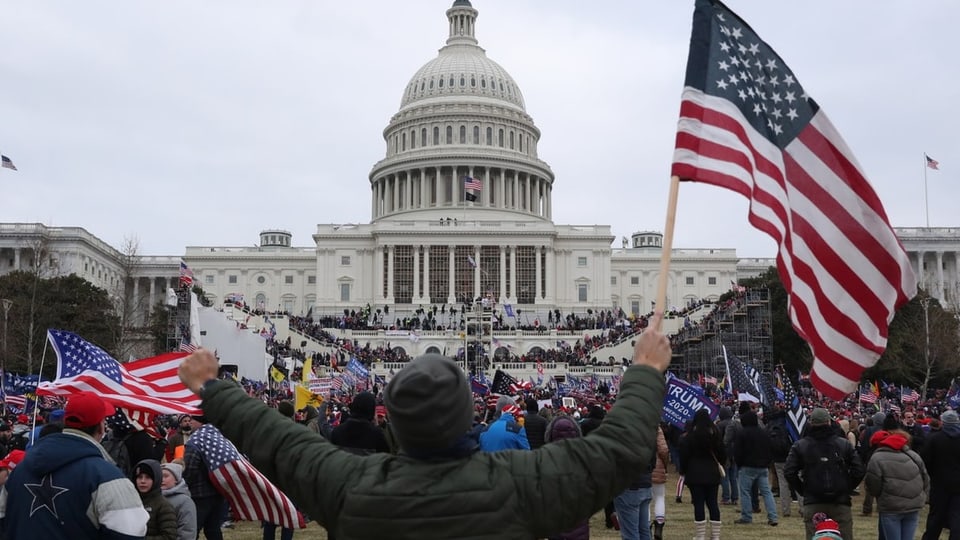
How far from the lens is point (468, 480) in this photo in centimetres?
346

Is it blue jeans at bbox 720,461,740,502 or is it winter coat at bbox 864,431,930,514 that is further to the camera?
blue jeans at bbox 720,461,740,502

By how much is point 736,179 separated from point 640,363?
2.25m

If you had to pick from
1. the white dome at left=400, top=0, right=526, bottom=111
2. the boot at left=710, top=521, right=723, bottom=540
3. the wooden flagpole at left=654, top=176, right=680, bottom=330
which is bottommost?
the boot at left=710, top=521, right=723, bottom=540

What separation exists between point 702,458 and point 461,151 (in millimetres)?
93895

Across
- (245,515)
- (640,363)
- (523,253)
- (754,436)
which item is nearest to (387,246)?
(523,253)

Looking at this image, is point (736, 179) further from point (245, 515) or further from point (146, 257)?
point (146, 257)

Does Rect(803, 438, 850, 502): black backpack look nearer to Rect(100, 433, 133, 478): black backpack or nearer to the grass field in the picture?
the grass field

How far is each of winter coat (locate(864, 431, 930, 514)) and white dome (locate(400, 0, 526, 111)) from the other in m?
103

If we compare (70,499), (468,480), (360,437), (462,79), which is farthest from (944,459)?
(462,79)

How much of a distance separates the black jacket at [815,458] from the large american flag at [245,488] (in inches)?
193

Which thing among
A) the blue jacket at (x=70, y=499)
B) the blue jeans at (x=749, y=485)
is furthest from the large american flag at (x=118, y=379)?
the blue jeans at (x=749, y=485)

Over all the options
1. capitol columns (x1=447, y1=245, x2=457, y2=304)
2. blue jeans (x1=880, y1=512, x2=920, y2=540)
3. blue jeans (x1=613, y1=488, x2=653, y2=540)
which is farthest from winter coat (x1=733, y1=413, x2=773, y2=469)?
capitol columns (x1=447, y1=245, x2=457, y2=304)

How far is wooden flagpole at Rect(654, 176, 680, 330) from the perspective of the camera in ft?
13.8

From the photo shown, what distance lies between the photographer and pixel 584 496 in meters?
3.55
